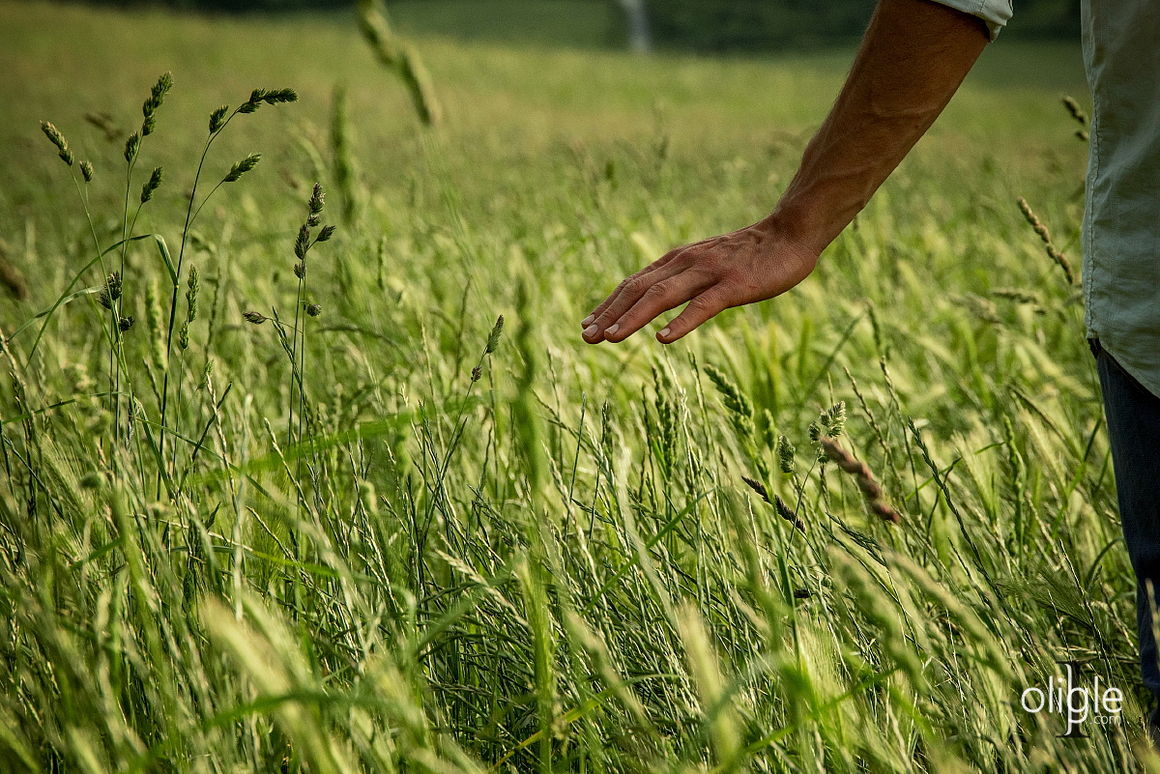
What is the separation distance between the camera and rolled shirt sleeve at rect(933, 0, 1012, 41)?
880mm

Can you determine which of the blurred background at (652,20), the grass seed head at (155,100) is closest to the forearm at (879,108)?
the grass seed head at (155,100)

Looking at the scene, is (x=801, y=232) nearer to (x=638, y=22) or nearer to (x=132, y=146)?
(x=132, y=146)

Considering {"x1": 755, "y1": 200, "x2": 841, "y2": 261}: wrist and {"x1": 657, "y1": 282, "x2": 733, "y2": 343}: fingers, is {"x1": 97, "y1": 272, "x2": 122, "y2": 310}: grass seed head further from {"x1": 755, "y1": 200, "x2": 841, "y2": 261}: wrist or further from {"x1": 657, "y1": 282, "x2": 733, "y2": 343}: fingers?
{"x1": 755, "y1": 200, "x2": 841, "y2": 261}: wrist

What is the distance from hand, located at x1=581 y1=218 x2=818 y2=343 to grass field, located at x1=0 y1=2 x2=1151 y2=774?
12cm

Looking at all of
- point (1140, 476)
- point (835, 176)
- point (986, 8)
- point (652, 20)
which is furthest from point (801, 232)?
point (652, 20)

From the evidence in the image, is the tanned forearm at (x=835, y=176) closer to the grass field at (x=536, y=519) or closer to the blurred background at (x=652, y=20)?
the grass field at (x=536, y=519)

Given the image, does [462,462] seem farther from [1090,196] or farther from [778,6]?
[778,6]

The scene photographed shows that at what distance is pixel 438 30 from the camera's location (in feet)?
87.0

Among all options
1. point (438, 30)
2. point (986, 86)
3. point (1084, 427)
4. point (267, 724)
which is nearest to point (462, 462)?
point (267, 724)

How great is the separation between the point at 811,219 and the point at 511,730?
2.24 ft

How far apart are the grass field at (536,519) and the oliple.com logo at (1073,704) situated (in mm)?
17

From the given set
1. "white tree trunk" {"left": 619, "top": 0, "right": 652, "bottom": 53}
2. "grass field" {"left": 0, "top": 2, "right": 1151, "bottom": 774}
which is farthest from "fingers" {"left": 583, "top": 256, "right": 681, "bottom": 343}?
"white tree trunk" {"left": 619, "top": 0, "right": 652, "bottom": 53}

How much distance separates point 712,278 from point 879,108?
266mm

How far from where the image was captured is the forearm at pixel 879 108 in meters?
0.91
